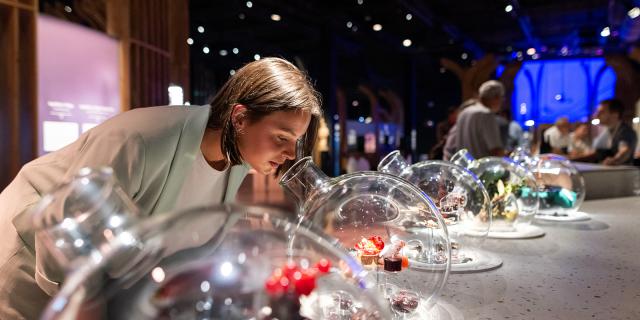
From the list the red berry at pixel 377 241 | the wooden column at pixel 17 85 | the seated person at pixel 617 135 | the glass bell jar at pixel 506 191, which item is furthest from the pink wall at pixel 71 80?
the seated person at pixel 617 135

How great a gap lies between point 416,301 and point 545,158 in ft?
5.16

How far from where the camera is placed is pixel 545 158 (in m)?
2.12

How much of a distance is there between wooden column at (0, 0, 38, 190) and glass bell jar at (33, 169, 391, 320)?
344 centimetres

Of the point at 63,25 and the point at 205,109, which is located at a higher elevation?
the point at 63,25

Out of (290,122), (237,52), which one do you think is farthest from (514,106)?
(290,122)

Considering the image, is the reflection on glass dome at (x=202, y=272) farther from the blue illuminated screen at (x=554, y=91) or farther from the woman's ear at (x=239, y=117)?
the blue illuminated screen at (x=554, y=91)

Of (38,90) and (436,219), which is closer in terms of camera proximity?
(436,219)

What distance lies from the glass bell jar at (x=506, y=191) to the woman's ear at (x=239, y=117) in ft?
2.75

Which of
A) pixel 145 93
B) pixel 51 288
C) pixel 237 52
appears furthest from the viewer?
pixel 237 52

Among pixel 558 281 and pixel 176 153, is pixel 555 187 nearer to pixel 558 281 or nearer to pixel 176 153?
pixel 558 281

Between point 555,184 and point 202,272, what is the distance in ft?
6.66

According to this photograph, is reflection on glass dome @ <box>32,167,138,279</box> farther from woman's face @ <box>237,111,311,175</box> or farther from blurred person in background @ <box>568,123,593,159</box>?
blurred person in background @ <box>568,123,593,159</box>

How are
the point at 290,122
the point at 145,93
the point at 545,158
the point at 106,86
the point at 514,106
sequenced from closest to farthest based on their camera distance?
the point at 290,122 < the point at 545,158 < the point at 106,86 < the point at 145,93 < the point at 514,106

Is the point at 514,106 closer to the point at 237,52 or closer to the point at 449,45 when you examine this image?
the point at 449,45
